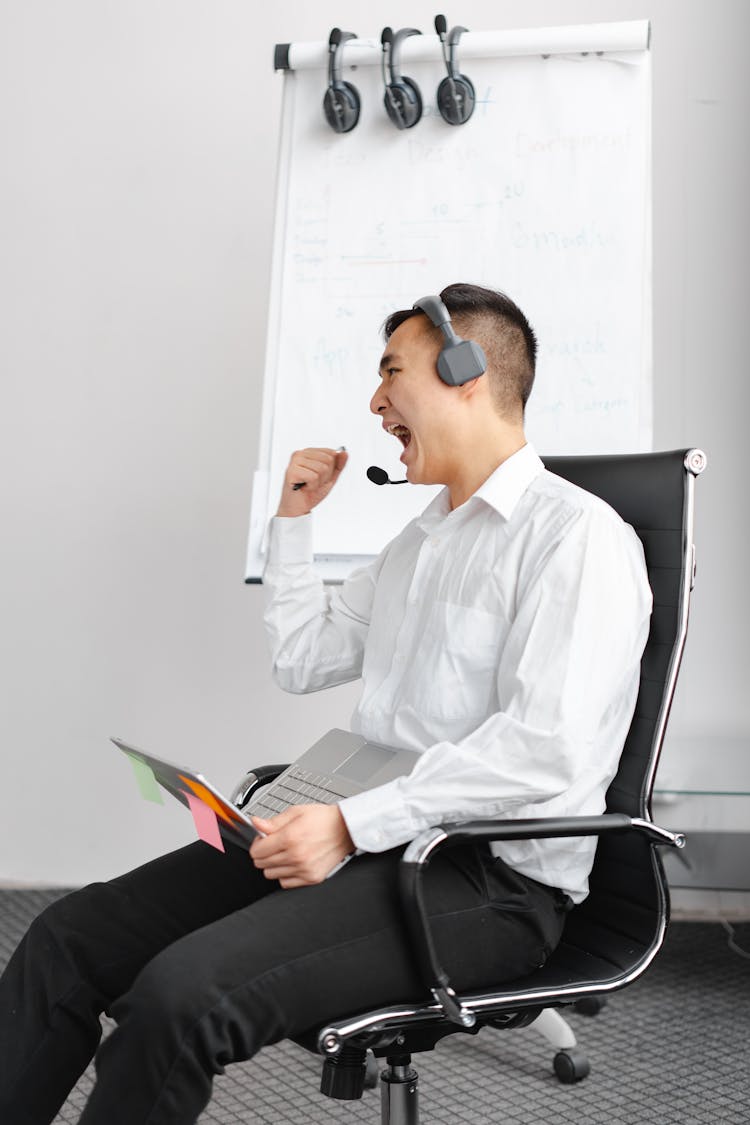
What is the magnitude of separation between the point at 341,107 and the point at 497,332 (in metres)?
0.95

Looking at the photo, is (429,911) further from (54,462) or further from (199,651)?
(54,462)

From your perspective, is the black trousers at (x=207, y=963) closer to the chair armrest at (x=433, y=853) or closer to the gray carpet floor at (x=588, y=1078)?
the chair armrest at (x=433, y=853)

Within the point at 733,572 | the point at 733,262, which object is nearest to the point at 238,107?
the point at 733,262

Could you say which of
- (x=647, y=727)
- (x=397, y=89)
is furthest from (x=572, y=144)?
(x=647, y=727)

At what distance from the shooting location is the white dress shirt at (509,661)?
1223 millimetres

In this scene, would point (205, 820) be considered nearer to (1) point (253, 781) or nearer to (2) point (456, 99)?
(1) point (253, 781)

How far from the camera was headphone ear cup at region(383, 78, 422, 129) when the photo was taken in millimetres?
2191

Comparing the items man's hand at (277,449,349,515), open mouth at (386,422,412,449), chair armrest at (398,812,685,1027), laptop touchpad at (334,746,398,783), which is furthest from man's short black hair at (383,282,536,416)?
chair armrest at (398,812,685,1027)

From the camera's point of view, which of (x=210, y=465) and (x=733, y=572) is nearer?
(x=733, y=572)

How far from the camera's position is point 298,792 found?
4.69 feet

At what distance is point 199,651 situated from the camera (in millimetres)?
2889

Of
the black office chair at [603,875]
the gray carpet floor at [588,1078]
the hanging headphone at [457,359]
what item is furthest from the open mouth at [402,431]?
the gray carpet floor at [588,1078]

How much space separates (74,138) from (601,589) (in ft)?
7.06

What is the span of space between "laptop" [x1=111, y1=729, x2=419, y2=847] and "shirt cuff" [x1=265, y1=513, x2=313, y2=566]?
12.1 inches
